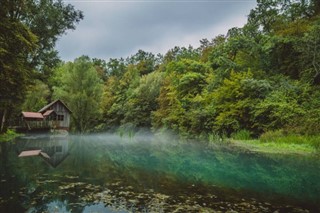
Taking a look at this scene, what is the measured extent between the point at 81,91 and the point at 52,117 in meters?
6.12

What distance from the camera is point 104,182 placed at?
9422 mm

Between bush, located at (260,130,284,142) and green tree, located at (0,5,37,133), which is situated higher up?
green tree, located at (0,5,37,133)

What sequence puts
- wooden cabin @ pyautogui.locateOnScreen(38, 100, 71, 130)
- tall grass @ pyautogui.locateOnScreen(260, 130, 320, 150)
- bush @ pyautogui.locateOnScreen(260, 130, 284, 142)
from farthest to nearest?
wooden cabin @ pyautogui.locateOnScreen(38, 100, 71, 130) → bush @ pyautogui.locateOnScreen(260, 130, 284, 142) → tall grass @ pyautogui.locateOnScreen(260, 130, 320, 150)

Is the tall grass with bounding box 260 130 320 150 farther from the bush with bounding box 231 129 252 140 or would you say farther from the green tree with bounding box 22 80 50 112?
the green tree with bounding box 22 80 50 112

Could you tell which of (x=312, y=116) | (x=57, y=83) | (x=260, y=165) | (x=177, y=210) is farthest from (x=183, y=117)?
(x=57, y=83)

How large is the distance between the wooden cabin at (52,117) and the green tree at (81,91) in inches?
65.8

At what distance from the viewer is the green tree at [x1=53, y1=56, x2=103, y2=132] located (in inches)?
1902

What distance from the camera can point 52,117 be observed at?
1832 inches

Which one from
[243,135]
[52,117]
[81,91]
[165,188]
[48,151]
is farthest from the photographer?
[81,91]

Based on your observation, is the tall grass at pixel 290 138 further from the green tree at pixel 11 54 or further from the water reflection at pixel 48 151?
the green tree at pixel 11 54

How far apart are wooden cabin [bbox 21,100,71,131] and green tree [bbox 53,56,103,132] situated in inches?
65.8

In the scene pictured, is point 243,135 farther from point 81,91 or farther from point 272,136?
point 81,91

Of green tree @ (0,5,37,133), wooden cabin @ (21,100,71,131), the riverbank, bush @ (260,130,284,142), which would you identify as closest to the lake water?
the riverbank

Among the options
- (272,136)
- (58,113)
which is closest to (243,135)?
(272,136)
